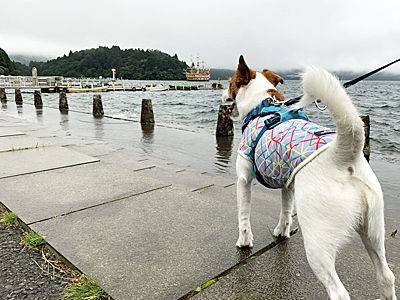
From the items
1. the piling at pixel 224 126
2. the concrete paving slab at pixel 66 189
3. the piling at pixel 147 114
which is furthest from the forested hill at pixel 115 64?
the concrete paving slab at pixel 66 189

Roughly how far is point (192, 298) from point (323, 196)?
1.05 meters

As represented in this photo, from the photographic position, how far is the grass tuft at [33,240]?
2486 millimetres

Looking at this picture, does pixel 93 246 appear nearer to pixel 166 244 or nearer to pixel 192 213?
pixel 166 244

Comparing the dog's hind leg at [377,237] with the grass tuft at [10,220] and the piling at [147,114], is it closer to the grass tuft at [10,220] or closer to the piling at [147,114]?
the grass tuft at [10,220]

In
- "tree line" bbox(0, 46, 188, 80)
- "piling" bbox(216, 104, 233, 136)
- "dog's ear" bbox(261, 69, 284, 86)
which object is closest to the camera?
"dog's ear" bbox(261, 69, 284, 86)

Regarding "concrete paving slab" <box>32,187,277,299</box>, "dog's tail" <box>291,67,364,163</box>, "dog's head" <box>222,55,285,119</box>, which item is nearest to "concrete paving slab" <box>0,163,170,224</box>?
"concrete paving slab" <box>32,187,277,299</box>

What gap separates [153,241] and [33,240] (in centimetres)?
101

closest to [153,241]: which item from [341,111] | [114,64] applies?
[341,111]

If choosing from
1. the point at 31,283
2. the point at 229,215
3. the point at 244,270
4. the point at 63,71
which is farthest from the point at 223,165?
the point at 63,71

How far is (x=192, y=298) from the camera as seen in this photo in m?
1.89

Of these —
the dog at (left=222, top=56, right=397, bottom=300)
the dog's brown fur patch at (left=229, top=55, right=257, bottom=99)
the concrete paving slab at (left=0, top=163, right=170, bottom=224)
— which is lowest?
the concrete paving slab at (left=0, top=163, right=170, bottom=224)

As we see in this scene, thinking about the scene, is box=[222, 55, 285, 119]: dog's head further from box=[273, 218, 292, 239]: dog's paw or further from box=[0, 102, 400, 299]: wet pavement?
box=[0, 102, 400, 299]: wet pavement

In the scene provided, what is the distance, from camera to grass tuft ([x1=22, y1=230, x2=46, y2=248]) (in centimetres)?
249

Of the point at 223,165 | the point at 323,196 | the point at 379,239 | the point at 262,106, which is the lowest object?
the point at 223,165
